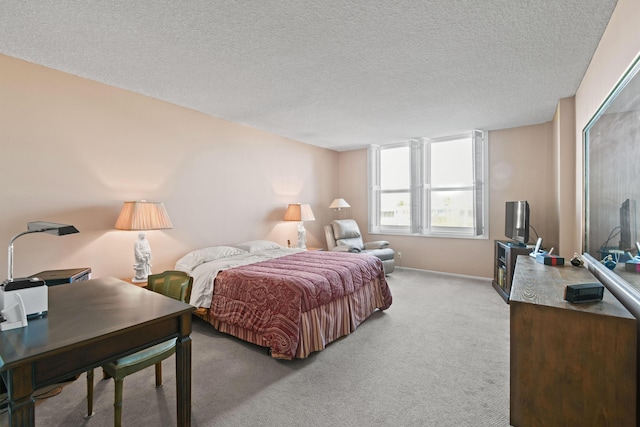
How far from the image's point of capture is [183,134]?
3885 mm

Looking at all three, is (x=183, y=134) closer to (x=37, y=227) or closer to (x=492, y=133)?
(x=37, y=227)

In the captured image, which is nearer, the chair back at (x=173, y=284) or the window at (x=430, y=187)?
the chair back at (x=173, y=284)

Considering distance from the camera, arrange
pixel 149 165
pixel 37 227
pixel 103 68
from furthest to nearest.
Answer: pixel 149 165 → pixel 103 68 → pixel 37 227

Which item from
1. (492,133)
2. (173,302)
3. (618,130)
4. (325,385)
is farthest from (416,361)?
(492,133)

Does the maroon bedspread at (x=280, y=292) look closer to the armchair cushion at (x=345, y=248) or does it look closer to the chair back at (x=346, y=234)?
the armchair cushion at (x=345, y=248)

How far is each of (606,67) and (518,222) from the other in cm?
243

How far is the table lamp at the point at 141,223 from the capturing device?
301cm

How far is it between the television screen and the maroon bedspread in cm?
207

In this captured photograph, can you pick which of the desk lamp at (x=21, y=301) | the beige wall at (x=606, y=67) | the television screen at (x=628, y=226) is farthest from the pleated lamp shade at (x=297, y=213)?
the television screen at (x=628, y=226)

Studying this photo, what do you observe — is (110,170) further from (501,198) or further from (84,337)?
(501,198)

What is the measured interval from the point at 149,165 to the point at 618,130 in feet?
14.0

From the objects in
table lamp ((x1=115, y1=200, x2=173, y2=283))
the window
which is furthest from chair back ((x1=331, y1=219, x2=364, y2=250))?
table lamp ((x1=115, y1=200, x2=173, y2=283))

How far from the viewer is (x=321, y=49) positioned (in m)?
2.44

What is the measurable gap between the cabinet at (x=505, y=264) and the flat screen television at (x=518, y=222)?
0.41 ft
